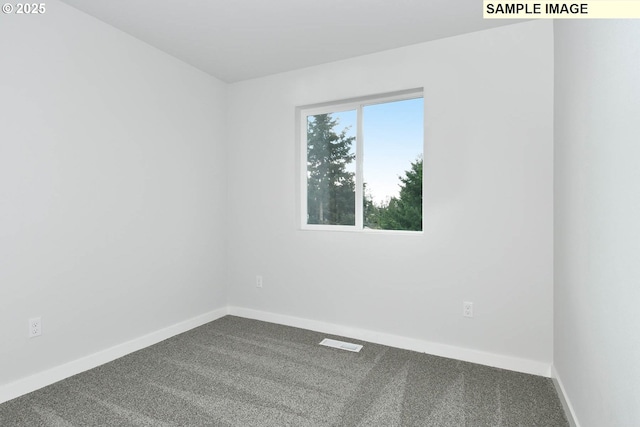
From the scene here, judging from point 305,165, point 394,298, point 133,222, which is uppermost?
point 305,165

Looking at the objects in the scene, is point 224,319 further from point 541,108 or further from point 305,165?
point 541,108

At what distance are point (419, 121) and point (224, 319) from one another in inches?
102

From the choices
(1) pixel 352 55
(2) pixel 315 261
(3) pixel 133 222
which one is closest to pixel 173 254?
(3) pixel 133 222

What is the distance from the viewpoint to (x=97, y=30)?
2.40 m

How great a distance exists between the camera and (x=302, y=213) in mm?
3328

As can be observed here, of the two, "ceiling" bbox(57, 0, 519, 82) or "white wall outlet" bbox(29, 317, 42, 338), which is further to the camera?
"ceiling" bbox(57, 0, 519, 82)

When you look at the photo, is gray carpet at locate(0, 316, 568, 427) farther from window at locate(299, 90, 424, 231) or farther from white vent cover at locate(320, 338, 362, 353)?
window at locate(299, 90, 424, 231)

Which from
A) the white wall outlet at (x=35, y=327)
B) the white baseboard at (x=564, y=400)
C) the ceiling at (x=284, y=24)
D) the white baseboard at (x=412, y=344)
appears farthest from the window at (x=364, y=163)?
the white wall outlet at (x=35, y=327)

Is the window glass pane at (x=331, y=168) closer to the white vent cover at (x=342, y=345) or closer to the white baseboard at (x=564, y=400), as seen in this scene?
the white vent cover at (x=342, y=345)

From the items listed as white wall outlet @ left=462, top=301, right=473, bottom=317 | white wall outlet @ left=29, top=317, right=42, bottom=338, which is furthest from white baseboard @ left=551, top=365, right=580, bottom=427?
white wall outlet @ left=29, top=317, right=42, bottom=338

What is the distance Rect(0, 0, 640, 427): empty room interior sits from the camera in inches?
71.4

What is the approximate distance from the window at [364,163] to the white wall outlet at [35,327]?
81.0 inches

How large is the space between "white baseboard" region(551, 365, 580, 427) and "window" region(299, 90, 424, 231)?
1307mm

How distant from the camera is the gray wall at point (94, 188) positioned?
2.01 metres
